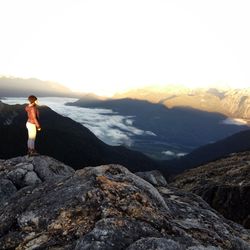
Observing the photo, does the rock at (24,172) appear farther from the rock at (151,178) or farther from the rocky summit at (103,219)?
the rocky summit at (103,219)

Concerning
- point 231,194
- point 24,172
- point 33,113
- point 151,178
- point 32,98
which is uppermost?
point 32,98

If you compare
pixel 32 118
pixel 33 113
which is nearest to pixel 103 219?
pixel 33 113

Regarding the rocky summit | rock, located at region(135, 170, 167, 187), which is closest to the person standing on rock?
rock, located at region(135, 170, 167, 187)

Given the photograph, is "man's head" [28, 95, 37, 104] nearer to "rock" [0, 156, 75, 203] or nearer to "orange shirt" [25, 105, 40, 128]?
"orange shirt" [25, 105, 40, 128]

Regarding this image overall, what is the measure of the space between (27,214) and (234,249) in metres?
9.63

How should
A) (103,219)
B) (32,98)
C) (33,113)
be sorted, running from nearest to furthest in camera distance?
(103,219) < (32,98) < (33,113)

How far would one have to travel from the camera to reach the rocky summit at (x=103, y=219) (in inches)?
631

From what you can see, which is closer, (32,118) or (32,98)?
(32,98)

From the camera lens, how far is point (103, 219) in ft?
55.1

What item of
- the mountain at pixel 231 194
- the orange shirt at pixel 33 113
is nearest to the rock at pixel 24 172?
the orange shirt at pixel 33 113

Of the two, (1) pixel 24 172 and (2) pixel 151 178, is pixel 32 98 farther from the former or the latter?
(2) pixel 151 178

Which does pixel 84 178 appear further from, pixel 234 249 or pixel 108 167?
pixel 234 249

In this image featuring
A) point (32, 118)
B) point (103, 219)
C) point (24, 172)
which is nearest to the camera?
point (103, 219)

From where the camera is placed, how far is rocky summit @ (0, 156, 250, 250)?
16.0 meters
